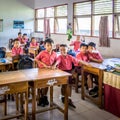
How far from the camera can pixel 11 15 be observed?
1051cm

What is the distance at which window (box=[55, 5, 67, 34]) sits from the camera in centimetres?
869

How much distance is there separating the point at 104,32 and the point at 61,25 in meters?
3.08

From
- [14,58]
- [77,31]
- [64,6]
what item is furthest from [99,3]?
[14,58]

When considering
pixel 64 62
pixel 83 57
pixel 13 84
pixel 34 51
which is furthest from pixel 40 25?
pixel 13 84

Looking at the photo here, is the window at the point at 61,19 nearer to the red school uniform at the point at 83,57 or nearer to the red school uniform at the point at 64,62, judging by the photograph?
the red school uniform at the point at 83,57

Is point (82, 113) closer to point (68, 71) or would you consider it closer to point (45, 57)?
point (68, 71)

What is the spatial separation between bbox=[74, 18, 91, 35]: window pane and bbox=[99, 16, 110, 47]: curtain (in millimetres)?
921

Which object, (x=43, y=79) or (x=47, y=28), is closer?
(x=43, y=79)

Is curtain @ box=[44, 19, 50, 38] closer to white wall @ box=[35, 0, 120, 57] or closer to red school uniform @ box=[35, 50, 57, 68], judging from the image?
white wall @ box=[35, 0, 120, 57]

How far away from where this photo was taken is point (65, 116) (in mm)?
3059

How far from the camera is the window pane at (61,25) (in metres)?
8.72

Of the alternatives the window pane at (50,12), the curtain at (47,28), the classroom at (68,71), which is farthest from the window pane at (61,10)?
the curtain at (47,28)

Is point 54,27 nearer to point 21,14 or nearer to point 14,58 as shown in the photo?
point 21,14

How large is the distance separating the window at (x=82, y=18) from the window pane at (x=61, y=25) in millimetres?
783
